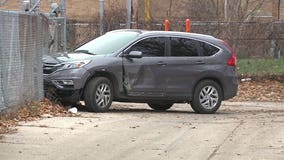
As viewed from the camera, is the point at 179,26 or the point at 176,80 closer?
the point at 176,80

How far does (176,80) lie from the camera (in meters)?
13.8

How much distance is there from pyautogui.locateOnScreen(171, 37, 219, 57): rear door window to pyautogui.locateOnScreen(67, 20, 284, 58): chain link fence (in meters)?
8.18

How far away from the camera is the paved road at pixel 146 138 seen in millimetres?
8727

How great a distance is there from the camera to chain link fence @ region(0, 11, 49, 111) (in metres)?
11.1

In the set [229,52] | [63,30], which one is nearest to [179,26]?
[63,30]

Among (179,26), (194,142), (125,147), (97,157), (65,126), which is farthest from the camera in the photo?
(179,26)

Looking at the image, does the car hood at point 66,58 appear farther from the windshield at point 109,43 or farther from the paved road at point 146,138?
the paved road at point 146,138

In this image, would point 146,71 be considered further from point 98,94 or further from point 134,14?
point 134,14

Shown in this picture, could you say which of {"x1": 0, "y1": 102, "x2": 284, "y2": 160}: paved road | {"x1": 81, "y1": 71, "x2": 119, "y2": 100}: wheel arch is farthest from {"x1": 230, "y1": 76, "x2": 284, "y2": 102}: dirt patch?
{"x1": 81, "y1": 71, "x2": 119, "y2": 100}: wheel arch

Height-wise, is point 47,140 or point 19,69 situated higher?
point 19,69

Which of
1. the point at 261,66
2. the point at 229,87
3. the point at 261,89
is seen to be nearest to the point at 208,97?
the point at 229,87

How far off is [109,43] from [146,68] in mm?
999

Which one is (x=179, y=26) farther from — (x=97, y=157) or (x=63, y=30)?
(x=97, y=157)

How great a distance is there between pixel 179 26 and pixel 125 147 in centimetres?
1414
